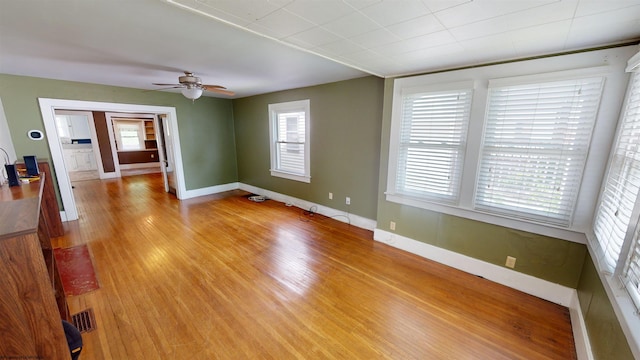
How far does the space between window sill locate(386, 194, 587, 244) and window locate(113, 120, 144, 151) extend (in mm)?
10759

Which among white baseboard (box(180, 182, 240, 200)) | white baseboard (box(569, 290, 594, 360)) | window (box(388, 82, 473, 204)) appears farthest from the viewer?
white baseboard (box(180, 182, 240, 200))

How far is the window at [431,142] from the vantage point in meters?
2.56

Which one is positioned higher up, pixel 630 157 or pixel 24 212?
pixel 630 157

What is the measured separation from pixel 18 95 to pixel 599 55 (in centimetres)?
680

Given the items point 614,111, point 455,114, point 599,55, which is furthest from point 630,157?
point 455,114

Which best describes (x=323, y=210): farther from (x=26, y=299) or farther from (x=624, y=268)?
(x=26, y=299)

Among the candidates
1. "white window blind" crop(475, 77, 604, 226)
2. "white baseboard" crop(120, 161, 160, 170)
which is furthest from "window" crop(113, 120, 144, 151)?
"white window blind" crop(475, 77, 604, 226)

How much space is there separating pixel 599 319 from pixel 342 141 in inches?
126

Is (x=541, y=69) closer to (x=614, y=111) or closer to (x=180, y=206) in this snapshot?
(x=614, y=111)

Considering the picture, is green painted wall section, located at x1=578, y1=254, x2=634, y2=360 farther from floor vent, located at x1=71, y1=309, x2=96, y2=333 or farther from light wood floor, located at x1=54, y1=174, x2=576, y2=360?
floor vent, located at x1=71, y1=309, x2=96, y2=333

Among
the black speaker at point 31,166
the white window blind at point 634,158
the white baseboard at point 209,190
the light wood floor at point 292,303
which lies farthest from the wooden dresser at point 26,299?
the white baseboard at point 209,190

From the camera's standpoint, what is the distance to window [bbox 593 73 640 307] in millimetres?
1252

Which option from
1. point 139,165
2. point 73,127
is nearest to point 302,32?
point 139,165

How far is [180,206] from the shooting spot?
4867 mm
